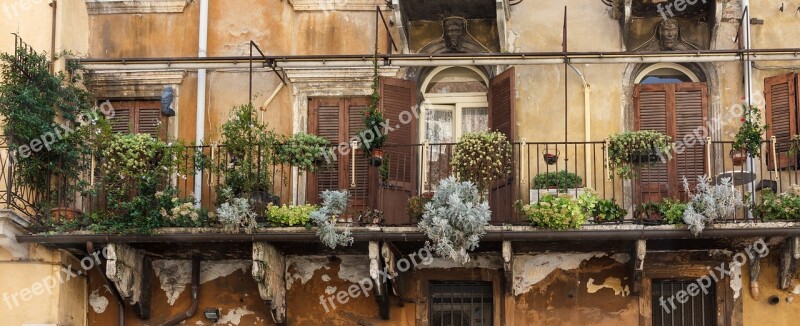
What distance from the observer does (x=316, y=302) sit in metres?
19.0

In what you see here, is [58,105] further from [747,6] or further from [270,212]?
[747,6]

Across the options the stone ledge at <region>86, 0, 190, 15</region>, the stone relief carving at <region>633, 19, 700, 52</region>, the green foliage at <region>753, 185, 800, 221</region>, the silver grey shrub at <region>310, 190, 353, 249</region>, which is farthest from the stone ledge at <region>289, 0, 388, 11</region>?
the green foliage at <region>753, 185, 800, 221</region>

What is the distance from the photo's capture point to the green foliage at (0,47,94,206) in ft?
61.3

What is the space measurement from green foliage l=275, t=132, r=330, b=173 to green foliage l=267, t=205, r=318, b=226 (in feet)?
1.82

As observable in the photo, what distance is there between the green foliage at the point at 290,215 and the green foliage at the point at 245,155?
53 centimetres

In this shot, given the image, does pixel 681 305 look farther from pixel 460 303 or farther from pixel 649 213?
pixel 460 303

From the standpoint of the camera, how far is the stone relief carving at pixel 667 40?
63.8 ft

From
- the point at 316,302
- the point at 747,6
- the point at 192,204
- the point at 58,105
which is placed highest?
the point at 747,6

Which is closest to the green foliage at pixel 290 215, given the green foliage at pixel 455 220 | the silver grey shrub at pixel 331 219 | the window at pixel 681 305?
the silver grey shrub at pixel 331 219

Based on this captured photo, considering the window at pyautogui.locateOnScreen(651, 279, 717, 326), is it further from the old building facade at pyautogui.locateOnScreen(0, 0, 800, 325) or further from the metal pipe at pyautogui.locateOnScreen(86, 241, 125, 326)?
the metal pipe at pyautogui.locateOnScreen(86, 241, 125, 326)

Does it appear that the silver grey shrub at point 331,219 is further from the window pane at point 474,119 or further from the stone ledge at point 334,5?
the stone ledge at point 334,5

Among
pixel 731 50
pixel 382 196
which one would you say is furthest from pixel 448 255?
pixel 731 50

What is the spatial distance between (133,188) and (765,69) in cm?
764

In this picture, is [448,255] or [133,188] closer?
[448,255]
